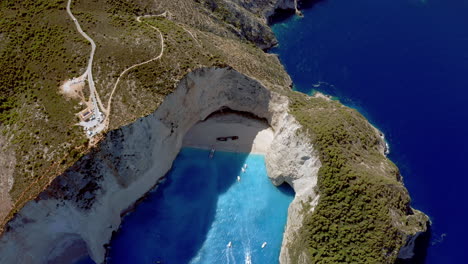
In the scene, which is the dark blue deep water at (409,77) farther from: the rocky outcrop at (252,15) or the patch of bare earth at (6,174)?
the patch of bare earth at (6,174)

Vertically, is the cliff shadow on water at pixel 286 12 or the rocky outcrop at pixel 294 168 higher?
the cliff shadow on water at pixel 286 12

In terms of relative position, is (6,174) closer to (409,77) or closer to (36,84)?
(36,84)

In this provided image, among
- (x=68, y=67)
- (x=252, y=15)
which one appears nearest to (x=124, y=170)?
(x=68, y=67)

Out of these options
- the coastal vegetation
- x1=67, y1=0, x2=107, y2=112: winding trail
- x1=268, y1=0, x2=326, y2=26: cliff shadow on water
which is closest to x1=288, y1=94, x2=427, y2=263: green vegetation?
the coastal vegetation

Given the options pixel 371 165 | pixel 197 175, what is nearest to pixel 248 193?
pixel 197 175

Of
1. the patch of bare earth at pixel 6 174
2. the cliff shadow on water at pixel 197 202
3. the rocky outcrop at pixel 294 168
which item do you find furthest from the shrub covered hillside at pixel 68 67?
the cliff shadow on water at pixel 197 202

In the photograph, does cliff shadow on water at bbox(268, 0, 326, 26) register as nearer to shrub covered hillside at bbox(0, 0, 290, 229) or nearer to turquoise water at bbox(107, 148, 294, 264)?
shrub covered hillside at bbox(0, 0, 290, 229)

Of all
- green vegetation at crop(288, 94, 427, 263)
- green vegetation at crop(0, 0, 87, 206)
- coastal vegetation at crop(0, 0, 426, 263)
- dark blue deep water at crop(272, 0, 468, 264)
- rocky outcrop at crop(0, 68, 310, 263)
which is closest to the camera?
green vegetation at crop(0, 0, 87, 206)
